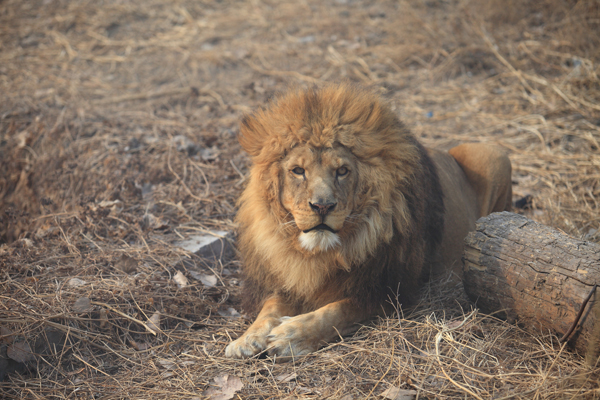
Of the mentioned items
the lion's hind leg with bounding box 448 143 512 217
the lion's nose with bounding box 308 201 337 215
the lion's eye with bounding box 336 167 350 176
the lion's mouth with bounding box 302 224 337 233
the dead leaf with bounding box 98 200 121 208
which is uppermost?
the lion's eye with bounding box 336 167 350 176

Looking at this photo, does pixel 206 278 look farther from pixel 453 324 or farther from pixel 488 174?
pixel 488 174

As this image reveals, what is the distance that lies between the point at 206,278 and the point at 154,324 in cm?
64

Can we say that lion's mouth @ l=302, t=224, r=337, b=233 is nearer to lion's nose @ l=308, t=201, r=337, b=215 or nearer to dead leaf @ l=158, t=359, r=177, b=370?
lion's nose @ l=308, t=201, r=337, b=215

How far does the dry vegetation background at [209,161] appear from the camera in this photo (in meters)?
2.53

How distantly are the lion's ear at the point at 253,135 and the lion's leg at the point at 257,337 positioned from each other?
0.95 m

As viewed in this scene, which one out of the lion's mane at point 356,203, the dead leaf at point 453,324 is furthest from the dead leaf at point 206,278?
the dead leaf at point 453,324

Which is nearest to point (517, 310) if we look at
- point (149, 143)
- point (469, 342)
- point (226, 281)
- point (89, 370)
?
point (469, 342)

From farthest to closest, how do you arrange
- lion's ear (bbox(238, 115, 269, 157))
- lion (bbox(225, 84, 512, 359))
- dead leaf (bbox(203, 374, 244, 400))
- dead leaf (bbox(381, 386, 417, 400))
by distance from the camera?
lion's ear (bbox(238, 115, 269, 157))
lion (bbox(225, 84, 512, 359))
dead leaf (bbox(203, 374, 244, 400))
dead leaf (bbox(381, 386, 417, 400))

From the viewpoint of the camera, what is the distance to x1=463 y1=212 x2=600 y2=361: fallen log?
2324 mm

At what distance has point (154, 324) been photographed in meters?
3.04

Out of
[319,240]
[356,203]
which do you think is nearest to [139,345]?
[319,240]

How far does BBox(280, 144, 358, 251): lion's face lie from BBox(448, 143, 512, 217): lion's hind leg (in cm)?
188

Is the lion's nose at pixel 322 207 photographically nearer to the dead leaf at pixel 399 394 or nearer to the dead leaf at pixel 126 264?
the dead leaf at pixel 399 394

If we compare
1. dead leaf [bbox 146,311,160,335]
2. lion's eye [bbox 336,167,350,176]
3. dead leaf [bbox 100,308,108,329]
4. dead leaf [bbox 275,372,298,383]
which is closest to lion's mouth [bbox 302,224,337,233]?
lion's eye [bbox 336,167,350,176]
